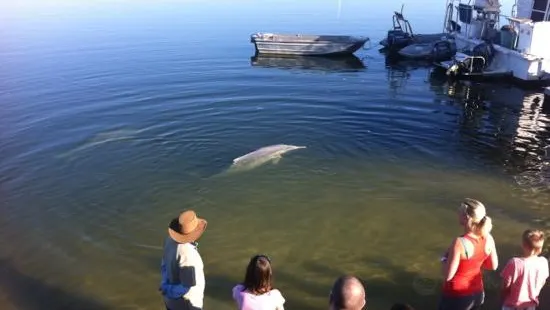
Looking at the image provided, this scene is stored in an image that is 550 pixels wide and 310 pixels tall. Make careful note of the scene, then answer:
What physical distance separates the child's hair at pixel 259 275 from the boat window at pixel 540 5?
27.8 m

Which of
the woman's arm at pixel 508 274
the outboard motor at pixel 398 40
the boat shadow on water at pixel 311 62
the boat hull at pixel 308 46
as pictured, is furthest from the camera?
the outboard motor at pixel 398 40

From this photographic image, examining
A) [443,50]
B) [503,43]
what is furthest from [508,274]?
[443,50]

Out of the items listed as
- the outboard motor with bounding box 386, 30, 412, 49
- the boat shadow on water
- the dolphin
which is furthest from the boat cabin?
the dolphin

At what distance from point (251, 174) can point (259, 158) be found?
29.8 inches

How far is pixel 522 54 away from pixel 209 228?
2093 cm

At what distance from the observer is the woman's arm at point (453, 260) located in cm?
612

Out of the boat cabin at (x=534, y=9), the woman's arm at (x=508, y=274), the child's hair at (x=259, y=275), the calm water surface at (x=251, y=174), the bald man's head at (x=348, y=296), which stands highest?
the boat cabin at (x=534, y=9)

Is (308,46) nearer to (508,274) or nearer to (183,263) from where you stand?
(508,274)

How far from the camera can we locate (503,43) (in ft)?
87.9

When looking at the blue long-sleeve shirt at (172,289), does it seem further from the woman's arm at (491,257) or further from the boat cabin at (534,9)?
the boat cabin at (534,9)

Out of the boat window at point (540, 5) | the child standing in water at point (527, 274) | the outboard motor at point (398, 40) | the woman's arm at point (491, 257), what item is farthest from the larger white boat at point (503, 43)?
the woman's arm at point (491, 257)

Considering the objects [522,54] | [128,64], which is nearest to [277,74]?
[128,64]

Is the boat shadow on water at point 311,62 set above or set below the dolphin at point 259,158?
above

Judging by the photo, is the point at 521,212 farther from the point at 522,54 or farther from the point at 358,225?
the point at 522,54
